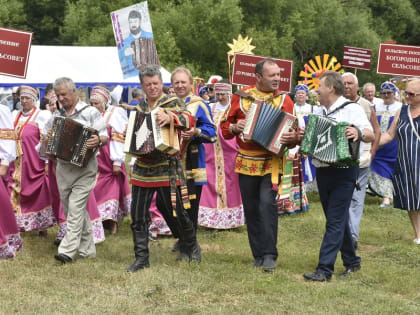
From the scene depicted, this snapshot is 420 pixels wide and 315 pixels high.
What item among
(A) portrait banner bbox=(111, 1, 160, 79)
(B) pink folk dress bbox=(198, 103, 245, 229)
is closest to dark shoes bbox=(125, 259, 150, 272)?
(B) pink folk dress bbox=(198, 103, 245, 229)

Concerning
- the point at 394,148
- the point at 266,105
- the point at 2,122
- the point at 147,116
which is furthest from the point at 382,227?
the point at 2,122

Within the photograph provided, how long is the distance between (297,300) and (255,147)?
5.09ft

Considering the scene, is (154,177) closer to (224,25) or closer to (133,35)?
(133,35)

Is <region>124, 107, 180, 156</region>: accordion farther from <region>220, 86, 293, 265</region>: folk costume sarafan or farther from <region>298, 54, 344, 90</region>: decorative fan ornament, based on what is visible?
<region>298, 54, 344, 90</region>: decorative fan ornament

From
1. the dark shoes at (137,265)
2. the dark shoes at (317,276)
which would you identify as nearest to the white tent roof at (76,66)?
the dark shoes at (137,265)

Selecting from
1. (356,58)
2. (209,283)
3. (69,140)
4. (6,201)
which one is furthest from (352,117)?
(356,58)

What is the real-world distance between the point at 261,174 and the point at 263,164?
0.32 feet

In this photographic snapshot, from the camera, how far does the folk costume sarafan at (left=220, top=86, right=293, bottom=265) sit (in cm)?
593

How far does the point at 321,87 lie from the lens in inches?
224

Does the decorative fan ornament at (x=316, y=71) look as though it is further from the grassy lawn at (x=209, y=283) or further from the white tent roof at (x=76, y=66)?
the grassy lawn at (x=209, y=283)

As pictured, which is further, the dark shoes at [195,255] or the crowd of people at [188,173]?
the dark shoes at [195,255]

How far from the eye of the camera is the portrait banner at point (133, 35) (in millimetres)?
11219

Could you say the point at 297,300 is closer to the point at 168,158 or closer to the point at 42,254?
the point at 168,158

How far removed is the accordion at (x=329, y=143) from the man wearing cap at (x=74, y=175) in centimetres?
219
